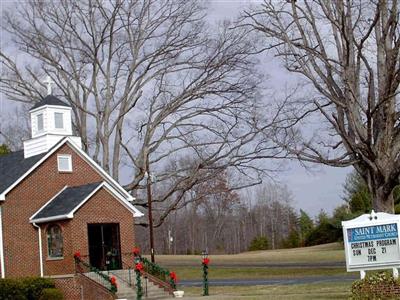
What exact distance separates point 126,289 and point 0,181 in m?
8.41

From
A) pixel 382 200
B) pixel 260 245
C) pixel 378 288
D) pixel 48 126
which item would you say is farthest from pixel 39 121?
pixel 260 245

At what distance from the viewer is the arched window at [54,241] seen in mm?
31594

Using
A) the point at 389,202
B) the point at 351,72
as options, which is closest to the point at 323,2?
the point at 351,72

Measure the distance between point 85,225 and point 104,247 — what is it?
2.31m

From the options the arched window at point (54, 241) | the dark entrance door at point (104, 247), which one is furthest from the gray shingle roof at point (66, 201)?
the dark entrance door at point (104, 247)

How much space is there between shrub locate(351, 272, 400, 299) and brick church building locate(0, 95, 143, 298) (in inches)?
583

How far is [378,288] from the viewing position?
62.4ft

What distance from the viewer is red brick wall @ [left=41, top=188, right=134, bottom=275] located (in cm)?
3080

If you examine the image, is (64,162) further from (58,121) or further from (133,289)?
(133,289)

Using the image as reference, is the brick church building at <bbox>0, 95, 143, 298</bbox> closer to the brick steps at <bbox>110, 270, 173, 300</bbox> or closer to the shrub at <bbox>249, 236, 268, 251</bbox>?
the brick steps at <bbox>110, 270, 173, 300</bbox>

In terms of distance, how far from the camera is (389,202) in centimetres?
2805

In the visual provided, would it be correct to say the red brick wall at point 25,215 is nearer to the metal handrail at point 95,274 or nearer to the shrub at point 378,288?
the metal handrail at point 95,274

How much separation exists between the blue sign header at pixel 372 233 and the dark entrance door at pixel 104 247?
14.6 metres

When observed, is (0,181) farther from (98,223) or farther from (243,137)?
(243,137)
